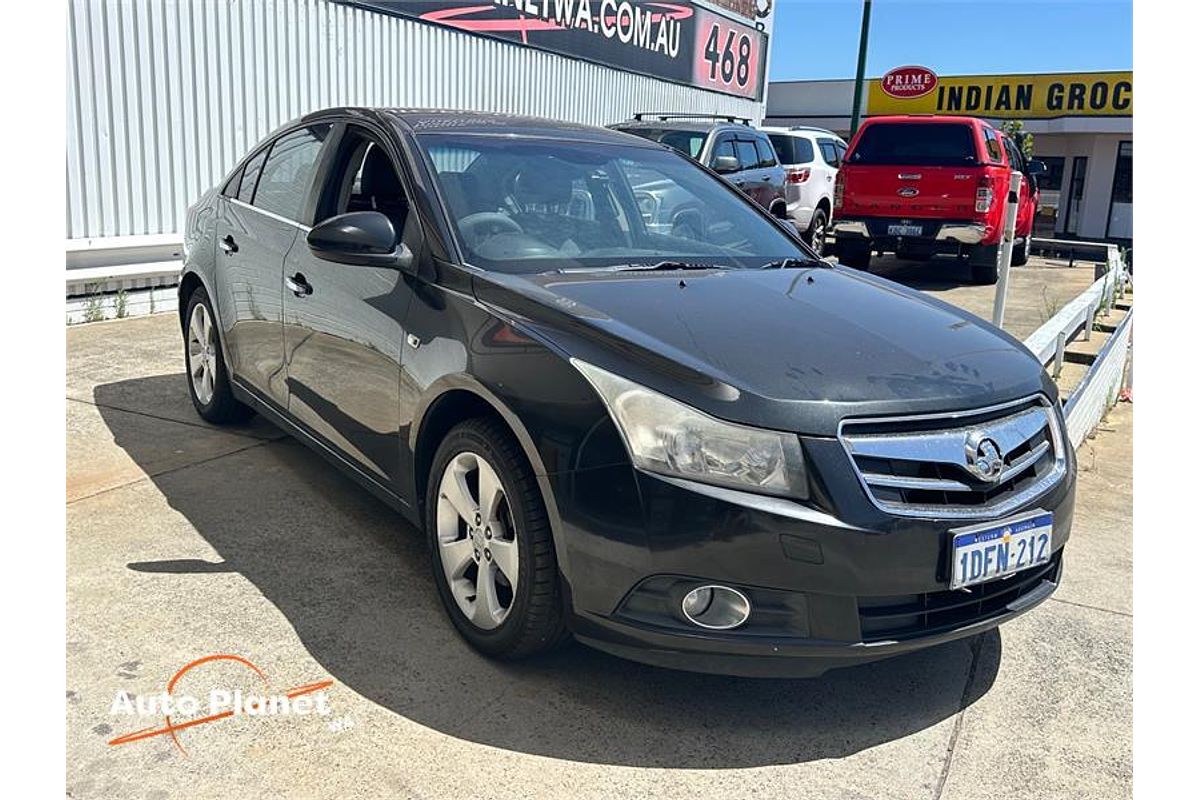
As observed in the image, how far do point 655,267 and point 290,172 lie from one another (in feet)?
6.22

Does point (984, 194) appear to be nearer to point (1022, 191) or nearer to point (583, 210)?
point (1022, 191)

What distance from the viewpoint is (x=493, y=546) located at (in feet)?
9.87

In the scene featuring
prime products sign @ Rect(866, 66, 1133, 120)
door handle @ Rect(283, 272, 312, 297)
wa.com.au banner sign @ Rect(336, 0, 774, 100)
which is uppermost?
prime products sign @ Rect(866, 66, 1133, 120)

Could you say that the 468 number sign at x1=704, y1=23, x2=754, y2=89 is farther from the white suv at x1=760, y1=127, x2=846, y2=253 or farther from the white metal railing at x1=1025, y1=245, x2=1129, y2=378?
the white metal railing at x1=1025, y1=245, x2=1129, y2=378

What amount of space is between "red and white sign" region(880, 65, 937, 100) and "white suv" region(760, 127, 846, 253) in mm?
14949

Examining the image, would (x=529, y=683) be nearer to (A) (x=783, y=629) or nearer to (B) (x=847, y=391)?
(A) (x=783, y=629)

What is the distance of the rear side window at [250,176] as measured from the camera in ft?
16.0

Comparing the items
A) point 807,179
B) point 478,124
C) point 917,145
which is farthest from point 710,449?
point 807,179

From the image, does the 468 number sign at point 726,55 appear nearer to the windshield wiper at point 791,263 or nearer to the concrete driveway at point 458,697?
the windshield wiper at point 791,263

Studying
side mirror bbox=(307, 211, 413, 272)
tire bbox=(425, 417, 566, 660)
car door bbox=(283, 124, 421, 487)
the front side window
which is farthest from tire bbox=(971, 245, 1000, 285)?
tire bbox=(425, 417, 566, 660)

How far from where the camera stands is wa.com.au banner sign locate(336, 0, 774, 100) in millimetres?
11969

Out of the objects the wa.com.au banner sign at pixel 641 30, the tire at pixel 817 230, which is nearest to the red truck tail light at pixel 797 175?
the tire at pixel 817 230

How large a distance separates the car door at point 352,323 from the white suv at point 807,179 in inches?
397
